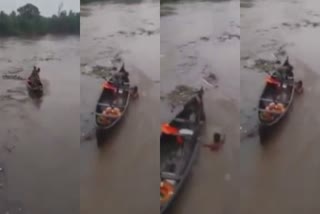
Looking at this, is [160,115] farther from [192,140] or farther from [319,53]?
[319,53]

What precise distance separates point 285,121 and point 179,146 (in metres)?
0.65

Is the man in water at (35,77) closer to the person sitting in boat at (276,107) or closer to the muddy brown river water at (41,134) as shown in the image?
the muddy brown river water at (41,134)

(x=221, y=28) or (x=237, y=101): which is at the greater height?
(x=221, y=28)

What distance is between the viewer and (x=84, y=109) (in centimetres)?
290

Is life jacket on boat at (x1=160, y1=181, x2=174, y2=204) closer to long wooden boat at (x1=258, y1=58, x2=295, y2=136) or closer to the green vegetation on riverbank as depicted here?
long wooden boat at (x1=258, y1=58, x2=295, y2=136)

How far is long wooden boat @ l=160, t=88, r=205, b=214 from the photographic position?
2727 millimetres

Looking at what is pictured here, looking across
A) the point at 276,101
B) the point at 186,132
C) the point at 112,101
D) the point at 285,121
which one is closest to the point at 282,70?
the point at 276,101

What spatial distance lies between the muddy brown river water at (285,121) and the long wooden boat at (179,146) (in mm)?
273

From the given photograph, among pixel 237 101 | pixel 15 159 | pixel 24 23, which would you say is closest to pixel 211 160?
pixel 237 101

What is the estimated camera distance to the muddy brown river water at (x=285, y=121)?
9.04 ft

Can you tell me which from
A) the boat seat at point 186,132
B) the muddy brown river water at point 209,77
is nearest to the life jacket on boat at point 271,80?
the muddy brown river water at point 209,77

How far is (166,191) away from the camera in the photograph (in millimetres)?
2709

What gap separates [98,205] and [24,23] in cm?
123

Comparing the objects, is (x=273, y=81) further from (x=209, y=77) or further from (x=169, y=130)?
(x=169, y=130)
